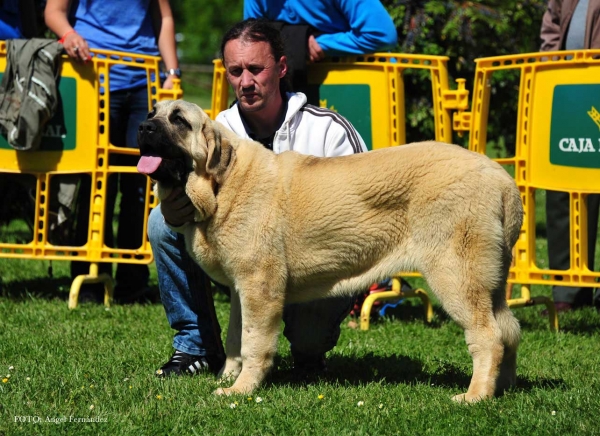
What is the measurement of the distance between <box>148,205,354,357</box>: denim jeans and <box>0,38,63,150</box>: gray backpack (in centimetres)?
184

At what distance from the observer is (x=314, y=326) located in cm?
475

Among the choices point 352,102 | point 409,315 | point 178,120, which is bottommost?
point 409,315

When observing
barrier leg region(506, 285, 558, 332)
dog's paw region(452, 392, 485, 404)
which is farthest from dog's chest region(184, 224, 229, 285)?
barrier leg region(506, 285, 558, 332)

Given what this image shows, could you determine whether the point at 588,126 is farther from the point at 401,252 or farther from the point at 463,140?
the point at 463,140

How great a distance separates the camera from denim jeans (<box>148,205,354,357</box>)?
4719mm

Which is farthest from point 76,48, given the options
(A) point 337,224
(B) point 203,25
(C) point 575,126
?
(B) point 203,25

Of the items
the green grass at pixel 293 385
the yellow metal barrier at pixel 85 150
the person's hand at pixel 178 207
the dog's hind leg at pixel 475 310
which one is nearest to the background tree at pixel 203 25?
the yellow metal barrier at pixel 85 150

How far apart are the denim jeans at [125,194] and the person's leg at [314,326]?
7.81 ft

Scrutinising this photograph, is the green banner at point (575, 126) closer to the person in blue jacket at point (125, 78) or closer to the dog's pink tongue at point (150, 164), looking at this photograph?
the person in blue jacket at point (125, 78)

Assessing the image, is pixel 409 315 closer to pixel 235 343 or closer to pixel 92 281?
pixel 92 281

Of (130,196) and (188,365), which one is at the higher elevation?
(130,196)

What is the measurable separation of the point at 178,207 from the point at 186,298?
71 centimetres

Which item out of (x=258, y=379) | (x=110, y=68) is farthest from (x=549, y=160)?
(x=110, y=68)

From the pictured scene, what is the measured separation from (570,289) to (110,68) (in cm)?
381
